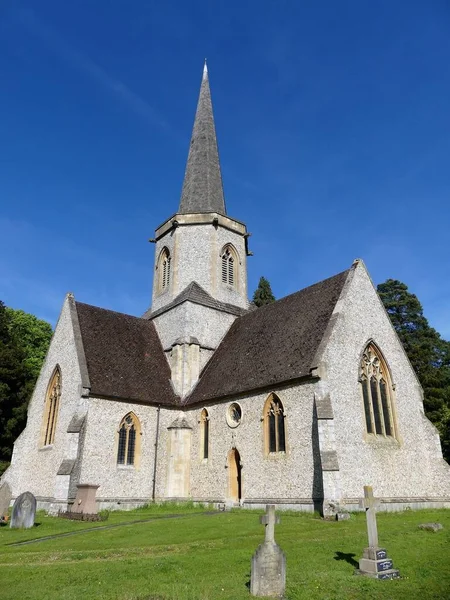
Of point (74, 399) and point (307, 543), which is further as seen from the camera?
point (74, 399)

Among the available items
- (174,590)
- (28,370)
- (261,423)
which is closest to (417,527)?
(261,423)

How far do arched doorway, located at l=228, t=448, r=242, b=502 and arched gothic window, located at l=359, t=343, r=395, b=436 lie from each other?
19.5 ft

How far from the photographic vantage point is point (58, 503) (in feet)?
62.8

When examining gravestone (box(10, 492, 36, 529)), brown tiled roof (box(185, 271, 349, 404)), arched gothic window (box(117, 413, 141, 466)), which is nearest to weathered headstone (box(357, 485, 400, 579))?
brown tiled roof (box(185, 271, 349, 404))

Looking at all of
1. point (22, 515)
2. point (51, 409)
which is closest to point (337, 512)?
point (22, 515)

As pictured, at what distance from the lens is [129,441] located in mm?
22703

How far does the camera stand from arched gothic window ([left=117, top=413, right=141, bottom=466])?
73.0 feet

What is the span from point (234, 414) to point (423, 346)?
21.7 meters

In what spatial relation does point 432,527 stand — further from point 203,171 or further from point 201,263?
point 203,171

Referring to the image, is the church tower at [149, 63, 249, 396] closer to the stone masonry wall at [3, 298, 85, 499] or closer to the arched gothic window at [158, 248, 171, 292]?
the arched gothic window at [158, 248, 171, 292]

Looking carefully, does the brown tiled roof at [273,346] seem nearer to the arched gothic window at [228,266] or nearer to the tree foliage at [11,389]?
the arched gothic window at [228,266]

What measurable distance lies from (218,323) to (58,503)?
13.2 meters

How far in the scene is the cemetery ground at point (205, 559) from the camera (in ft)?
24.3

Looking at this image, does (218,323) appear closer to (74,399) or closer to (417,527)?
(74,399)
